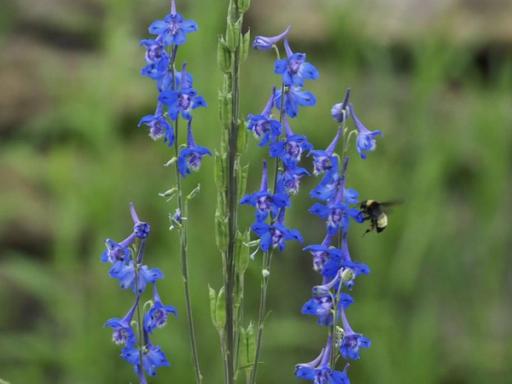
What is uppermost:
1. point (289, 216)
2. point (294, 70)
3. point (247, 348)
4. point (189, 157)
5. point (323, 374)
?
point (289, 216)

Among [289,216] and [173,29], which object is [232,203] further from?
[289,216]

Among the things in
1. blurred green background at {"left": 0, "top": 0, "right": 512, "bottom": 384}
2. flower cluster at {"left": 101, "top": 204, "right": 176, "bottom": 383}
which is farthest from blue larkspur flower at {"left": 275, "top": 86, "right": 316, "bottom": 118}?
blurred green background at {"left": 0, "top": 0, "right": 512, "bottom": 384}

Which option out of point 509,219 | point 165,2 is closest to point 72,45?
point 165,2

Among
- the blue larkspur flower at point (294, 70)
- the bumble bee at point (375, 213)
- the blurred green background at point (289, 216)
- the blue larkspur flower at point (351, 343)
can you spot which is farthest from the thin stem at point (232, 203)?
the blurred green background at point (289, 216)

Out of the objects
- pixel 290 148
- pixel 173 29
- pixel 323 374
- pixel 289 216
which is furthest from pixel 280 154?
pixel 289 216

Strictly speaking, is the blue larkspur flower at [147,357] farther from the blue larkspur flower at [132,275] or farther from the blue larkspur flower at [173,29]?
the blue larkspur flower at [173,29]

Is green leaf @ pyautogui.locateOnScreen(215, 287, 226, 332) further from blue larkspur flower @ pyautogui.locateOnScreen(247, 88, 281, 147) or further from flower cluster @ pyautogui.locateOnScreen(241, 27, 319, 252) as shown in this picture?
blue larkspur flower @ pyautogui.locateOnScreen(247, 88, 281, 147)

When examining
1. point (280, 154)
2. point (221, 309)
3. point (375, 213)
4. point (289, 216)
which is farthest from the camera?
point (289, 216)
